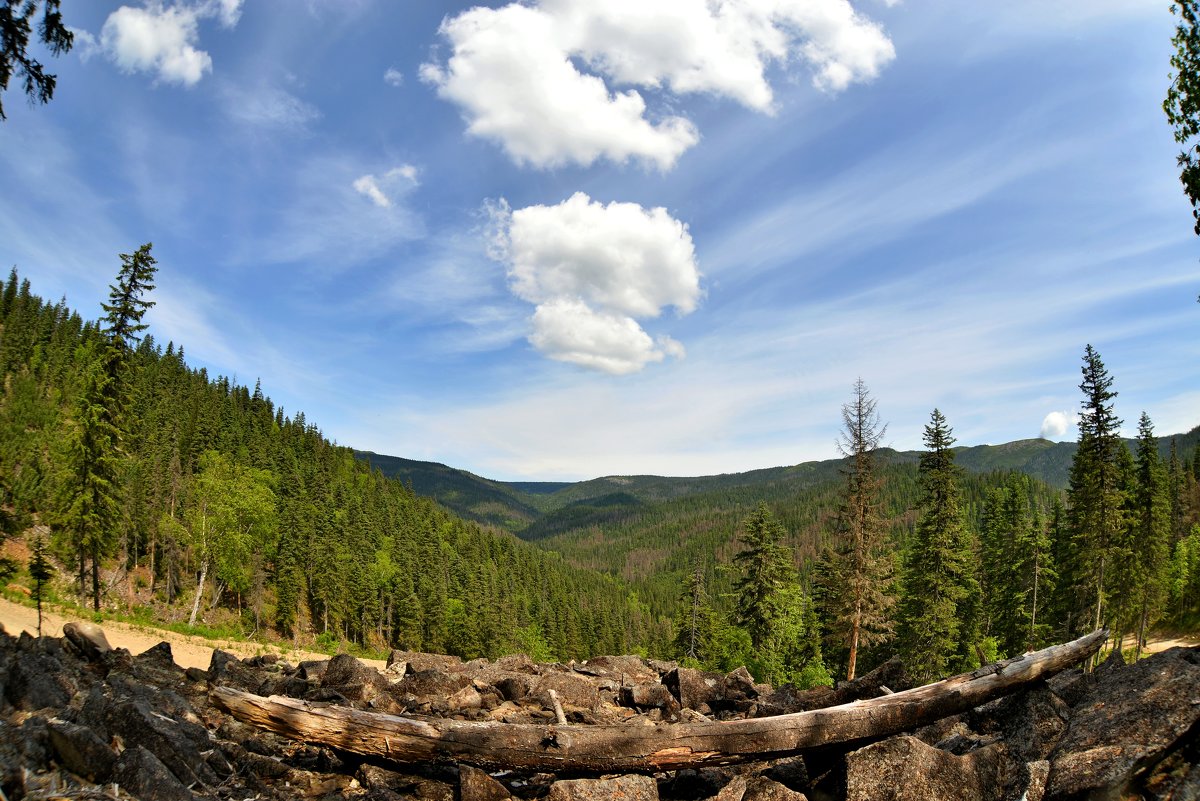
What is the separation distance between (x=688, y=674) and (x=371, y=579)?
7616 cm

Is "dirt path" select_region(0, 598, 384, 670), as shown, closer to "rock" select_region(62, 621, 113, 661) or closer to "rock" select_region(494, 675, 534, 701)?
"rock" select_region(62, 621, 113, 661)

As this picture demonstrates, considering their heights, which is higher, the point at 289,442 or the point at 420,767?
the point at 289,442

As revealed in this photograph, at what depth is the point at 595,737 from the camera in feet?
18.6

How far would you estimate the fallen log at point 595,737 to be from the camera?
5.62 metres

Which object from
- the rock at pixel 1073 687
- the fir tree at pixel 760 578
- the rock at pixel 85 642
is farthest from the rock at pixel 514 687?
the fir tree at pixel 760 578

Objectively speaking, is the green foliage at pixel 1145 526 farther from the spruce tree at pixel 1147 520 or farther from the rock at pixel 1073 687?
the rock at pixel 1073 687

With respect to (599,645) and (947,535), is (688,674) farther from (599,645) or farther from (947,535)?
(599,645)

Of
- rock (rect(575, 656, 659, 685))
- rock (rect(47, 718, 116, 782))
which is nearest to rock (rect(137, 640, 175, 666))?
rock (rect(47, 718, 116, 782))

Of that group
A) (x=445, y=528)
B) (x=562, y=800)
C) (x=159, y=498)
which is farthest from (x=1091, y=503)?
(x=445, y=528)

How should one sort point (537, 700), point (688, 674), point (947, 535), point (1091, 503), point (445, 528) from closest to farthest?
point (537, 700) → point (688, 674) → point (947, 535) → point (1091, 503) → point (445, 528)

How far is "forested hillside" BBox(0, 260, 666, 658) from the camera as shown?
40.3m

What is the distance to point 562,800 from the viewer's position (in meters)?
5.36

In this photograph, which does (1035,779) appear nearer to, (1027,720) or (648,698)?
(1027,720)

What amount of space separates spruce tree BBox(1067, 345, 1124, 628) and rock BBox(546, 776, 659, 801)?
116ft
